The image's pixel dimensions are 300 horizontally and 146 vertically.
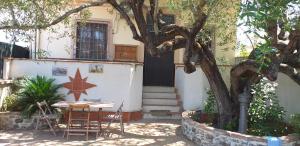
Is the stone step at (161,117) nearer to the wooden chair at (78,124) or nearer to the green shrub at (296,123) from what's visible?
the wooden chair at (78,124)

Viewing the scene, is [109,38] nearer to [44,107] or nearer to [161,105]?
[161,105]

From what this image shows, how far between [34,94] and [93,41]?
4027mm

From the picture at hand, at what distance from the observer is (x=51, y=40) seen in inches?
574

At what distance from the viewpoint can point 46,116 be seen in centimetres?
1102

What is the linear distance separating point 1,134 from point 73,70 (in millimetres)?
3144

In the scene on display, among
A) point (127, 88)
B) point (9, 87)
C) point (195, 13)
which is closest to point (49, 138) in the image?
point (9, 87)

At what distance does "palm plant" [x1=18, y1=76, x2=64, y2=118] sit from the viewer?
11.6 metres

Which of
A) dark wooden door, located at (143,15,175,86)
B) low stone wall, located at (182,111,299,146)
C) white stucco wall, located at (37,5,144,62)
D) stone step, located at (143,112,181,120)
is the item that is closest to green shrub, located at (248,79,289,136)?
low stone wall, located at (182,111,299,146)

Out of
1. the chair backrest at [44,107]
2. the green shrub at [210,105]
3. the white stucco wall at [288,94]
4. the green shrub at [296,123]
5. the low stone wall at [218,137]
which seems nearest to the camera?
the low stone wall at [218,137]

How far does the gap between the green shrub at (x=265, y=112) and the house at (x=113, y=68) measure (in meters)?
2.62

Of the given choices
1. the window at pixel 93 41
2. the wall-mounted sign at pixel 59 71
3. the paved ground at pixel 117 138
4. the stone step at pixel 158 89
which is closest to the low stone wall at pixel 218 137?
the paved ground at pixel 117 138

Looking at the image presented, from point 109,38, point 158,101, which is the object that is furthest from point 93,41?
point 158,101

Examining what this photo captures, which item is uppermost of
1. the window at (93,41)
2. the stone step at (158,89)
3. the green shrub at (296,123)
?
the window at (93,41)

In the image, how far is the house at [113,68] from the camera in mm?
13055
